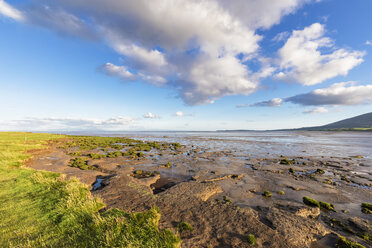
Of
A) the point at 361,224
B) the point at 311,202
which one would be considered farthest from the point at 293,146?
the point at 361,224

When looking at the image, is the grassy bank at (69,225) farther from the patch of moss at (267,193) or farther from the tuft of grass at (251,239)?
the patch of moss at (267,193)

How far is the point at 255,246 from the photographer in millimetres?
6613

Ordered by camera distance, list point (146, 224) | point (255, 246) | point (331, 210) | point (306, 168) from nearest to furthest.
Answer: point (255, 246) → point (146, 224) → point (331, 210) → point (306, 168)

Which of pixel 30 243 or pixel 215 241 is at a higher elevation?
pixel 30 243

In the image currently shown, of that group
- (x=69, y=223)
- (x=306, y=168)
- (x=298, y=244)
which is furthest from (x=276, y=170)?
(x=69, y=223)

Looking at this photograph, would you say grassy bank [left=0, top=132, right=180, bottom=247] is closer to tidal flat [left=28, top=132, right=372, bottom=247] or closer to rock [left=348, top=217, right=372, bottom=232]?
tidal flat [left=28, top=132, right=372, bottom=247]

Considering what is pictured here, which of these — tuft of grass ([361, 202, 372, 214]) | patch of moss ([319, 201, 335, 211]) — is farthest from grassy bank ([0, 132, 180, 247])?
tuft of grass ([361, 202, 372, 214])

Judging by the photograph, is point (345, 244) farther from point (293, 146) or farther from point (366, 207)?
point (293, 146)

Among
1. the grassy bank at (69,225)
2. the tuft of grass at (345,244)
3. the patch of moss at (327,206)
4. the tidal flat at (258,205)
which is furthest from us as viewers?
the patch of moss at (327,206)

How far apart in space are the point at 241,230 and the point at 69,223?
8791 mm

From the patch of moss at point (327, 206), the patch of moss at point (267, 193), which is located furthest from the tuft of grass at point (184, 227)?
the patch of moss at point (327, 206)

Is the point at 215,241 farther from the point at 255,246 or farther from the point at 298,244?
the point at 298,244

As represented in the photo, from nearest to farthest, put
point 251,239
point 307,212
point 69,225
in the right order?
1. point 251,239
2. point 69,225
3. point 307,212

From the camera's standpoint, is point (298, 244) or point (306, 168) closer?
point (298, 244)
